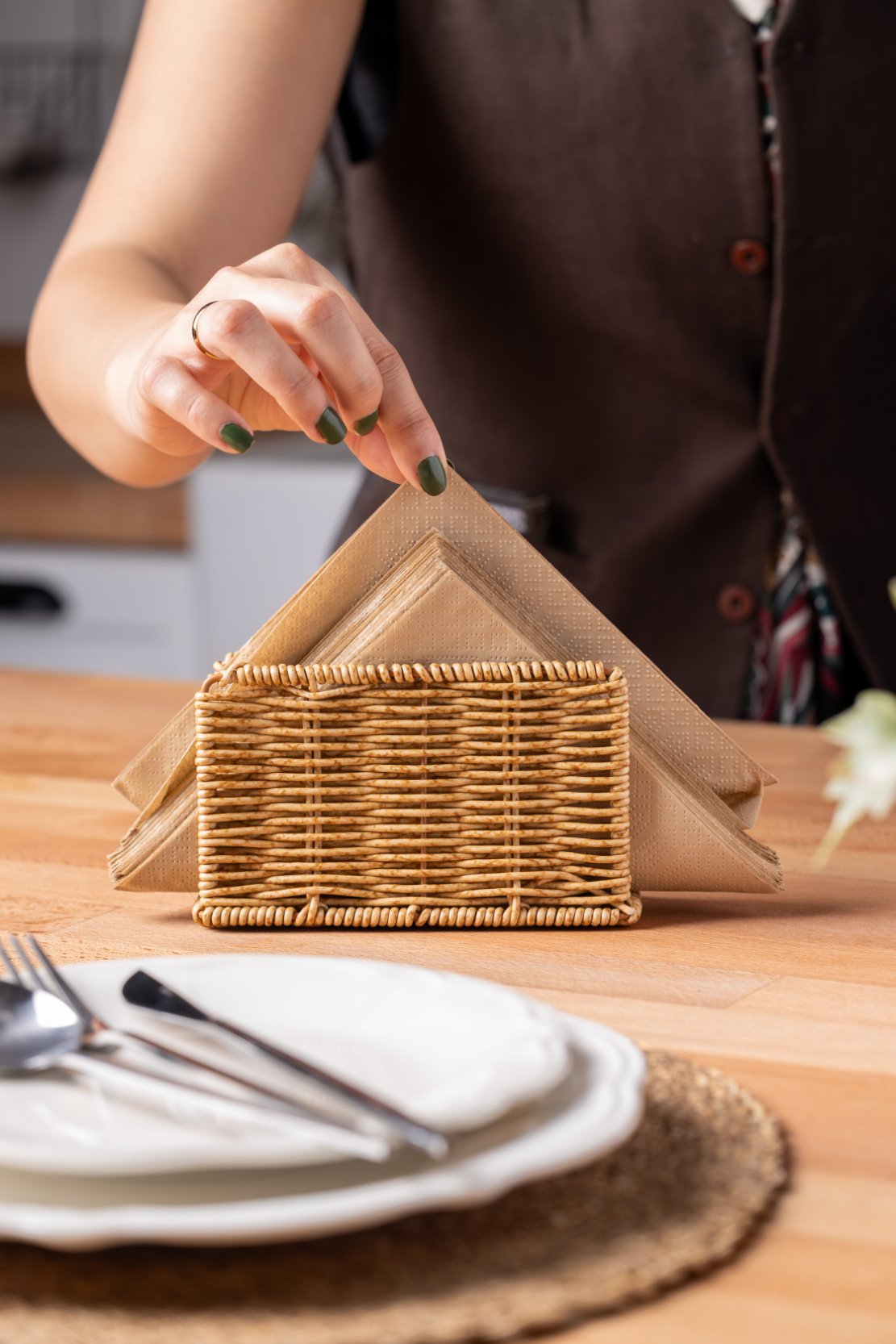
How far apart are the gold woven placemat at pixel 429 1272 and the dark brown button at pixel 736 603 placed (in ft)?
2.74

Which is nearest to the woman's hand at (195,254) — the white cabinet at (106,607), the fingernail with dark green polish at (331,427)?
the fingernail with dark green polish at (331,427)

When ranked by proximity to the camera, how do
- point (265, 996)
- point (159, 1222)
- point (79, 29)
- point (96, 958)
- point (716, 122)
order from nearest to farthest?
point (159, 1222) < point (265, 996) < point (96, 958) < point (716, 122) < point (79, 29)

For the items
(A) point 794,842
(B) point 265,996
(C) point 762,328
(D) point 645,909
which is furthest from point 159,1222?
(C) point 762,328

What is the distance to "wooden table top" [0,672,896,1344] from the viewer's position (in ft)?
1.15

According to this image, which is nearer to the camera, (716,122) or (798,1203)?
(798,1203)

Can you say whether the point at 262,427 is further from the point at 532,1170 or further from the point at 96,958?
the point at 532,1170

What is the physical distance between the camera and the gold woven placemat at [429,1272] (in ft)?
1.07

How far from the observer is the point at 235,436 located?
0.69 meters

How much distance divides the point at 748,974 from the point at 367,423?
290 mm

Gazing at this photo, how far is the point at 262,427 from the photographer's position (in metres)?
0.89

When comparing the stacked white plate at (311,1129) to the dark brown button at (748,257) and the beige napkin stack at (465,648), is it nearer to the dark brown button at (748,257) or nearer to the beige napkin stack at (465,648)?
the beige napkin stack at (465,648)

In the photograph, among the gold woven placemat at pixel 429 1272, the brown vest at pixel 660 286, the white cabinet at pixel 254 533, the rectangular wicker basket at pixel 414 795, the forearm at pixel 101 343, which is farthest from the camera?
the white cabinet at pixel 254 533

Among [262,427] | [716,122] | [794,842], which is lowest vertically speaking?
[794,842]

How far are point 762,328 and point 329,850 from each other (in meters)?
0.69
